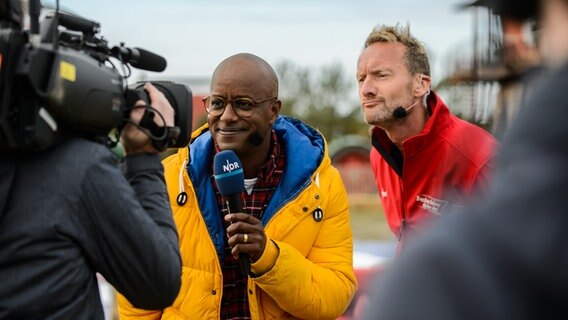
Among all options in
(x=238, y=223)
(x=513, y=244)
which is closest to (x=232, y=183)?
(x=238, y=223)

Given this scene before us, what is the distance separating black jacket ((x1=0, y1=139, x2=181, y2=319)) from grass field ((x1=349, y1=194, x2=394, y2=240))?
17.6 metres

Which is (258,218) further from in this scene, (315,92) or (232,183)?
(315,92)

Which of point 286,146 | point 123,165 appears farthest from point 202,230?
point 123,165

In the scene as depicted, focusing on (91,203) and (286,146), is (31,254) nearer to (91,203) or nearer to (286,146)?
(91,203)

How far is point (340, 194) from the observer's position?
3.39 m

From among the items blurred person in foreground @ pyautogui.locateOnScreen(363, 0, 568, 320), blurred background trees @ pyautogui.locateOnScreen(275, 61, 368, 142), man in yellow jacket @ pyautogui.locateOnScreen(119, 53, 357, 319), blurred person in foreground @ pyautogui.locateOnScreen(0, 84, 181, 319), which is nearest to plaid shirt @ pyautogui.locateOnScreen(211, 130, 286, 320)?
man in yellow jacket @ pyautogui.locateOnScreen(119, 53, 357, 319)

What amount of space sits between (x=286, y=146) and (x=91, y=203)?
1.64 meters

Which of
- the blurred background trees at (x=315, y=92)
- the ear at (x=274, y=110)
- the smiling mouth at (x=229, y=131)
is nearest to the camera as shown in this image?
the smiling mouth at (x=229, y=131)

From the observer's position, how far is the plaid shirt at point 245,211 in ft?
10.3

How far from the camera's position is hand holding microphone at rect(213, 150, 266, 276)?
9.62ft

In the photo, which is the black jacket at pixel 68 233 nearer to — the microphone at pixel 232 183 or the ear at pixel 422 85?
the microphone at pixel 232 183

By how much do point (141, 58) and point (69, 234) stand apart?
710mm

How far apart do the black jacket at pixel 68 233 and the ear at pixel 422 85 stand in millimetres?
2248

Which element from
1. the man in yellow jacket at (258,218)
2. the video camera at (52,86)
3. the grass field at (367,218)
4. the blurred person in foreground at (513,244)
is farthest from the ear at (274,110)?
the grass field at (367,218)
